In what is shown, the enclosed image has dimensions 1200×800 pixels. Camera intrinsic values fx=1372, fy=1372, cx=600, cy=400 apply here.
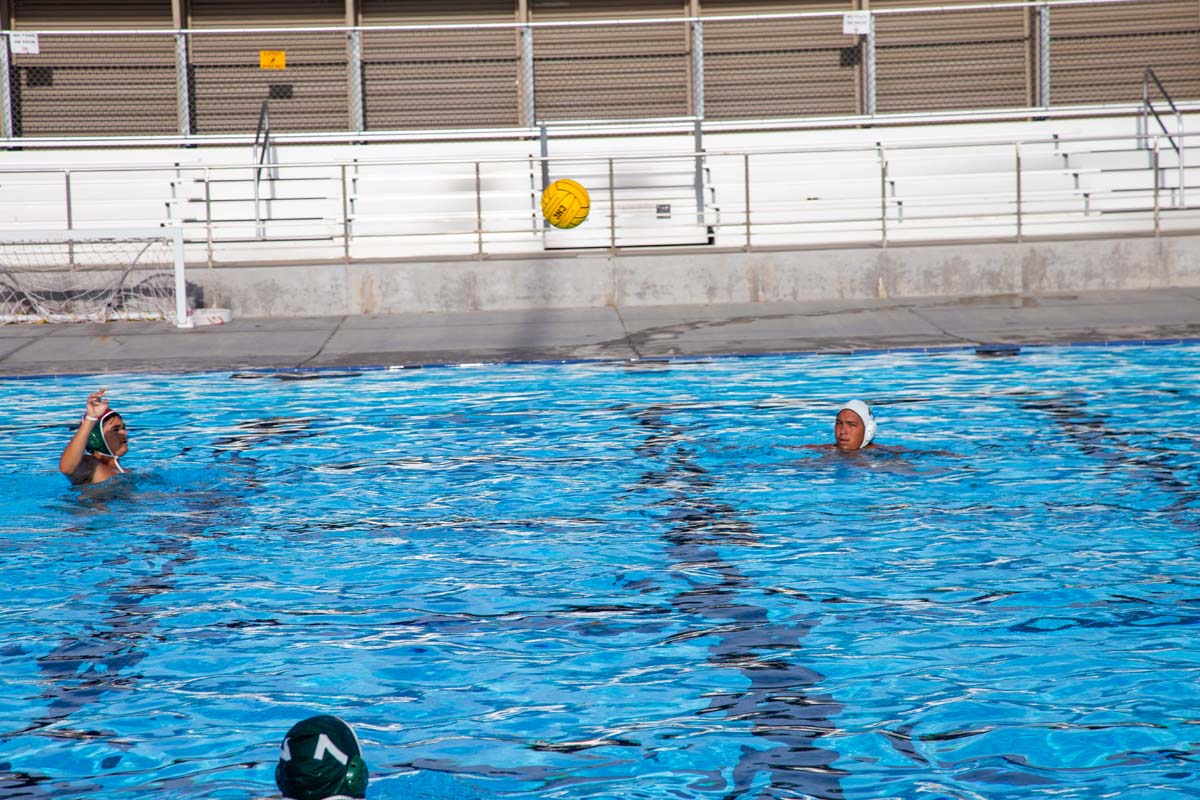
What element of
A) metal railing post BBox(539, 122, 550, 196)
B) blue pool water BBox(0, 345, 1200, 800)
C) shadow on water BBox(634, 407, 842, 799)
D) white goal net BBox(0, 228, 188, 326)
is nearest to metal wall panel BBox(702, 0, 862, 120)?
metal railing post BBox(539, 122, 550, 196)

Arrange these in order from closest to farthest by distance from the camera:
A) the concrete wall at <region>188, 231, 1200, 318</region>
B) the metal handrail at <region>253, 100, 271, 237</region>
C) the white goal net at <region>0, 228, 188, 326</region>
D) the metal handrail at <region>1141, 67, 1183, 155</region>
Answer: the white goal net at <region>0, 228, 188, 326</region> < the concrete wall at <region>188, 231, 1200, 318</region> < the metal handrail at <region>253, 100, 271, 237</region> < the metal handrail at <region>1141, 67, 1183, 155</region>

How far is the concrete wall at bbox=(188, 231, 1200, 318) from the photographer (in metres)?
16.9

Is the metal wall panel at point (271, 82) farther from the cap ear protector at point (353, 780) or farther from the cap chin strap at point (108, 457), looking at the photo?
the cap ear protector at point (353, 780)

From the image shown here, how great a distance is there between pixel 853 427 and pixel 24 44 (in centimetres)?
1612

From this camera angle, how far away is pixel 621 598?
247 inches

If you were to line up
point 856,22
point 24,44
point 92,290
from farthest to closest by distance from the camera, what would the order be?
point 856,22 < point 24,44 < point 92,290

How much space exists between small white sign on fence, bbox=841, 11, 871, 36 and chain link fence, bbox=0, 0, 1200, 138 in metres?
0.84

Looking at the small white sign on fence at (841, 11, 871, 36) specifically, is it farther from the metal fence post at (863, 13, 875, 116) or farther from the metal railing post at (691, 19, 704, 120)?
the metal railing post at (691, 19, 704, 120)

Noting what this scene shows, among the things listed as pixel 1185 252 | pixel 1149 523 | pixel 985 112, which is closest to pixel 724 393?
pixel 1149 523

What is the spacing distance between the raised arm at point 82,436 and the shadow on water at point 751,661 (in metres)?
3.23

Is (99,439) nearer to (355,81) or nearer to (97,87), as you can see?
(355,81)

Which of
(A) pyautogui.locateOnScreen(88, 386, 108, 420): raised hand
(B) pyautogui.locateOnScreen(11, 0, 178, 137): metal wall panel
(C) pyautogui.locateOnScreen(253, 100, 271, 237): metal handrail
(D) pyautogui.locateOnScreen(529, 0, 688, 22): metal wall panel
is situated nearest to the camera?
(A) pyautogui.locateOnScreen(88, 386, 108, 420): raised hand

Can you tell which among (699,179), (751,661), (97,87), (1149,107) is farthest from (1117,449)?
(97,87)

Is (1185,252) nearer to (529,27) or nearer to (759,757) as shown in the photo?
(529,27)
